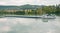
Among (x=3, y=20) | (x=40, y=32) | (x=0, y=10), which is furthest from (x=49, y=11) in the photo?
(x=3, y=20)

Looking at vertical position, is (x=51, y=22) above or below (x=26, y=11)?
below

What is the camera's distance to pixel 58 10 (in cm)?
312

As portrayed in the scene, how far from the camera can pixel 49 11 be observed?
3.19 m

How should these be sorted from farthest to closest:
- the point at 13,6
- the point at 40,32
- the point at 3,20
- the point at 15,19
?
1. the point at 15,19
2. the point at 3,20
3. the point at 13,6
4. the point at 40,32

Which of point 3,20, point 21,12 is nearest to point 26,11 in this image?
point 21,12

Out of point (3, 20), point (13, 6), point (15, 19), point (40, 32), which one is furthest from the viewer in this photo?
point (15, 19)

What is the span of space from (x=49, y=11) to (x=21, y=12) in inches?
21.9

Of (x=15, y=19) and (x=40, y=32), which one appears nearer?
(x=40, y=32)

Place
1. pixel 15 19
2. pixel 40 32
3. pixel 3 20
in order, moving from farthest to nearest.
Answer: pixel 15 19
pixel 3 20
pixel 40 32

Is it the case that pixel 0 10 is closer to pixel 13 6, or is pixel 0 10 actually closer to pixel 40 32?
pixel 13 6

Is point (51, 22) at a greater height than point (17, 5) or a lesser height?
lesser

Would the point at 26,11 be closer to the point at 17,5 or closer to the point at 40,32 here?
the point at 17,5

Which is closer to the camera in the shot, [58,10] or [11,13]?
[58,10]

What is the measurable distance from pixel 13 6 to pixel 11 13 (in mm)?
183
